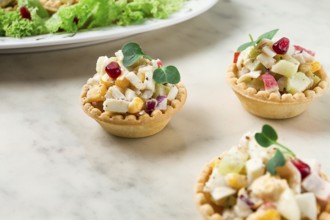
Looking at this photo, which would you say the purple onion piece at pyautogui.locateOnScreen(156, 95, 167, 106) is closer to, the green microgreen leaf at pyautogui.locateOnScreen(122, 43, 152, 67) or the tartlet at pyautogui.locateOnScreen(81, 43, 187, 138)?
the tartlet at pyautogui.locateOnScreen(81, 43, 187, 138)

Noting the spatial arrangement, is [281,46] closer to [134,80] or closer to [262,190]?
[134,80]

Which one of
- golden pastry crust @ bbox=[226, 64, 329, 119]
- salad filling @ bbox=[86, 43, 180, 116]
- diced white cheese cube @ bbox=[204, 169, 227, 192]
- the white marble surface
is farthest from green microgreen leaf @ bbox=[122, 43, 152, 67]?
diced white cheese cube @ bbox=[204, 169, 227, 192]

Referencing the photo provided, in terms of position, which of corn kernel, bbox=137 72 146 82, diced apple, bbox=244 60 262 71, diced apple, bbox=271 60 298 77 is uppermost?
corn kernel, bbox=137 72 146 82

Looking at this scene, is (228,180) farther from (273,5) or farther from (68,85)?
(273,5)

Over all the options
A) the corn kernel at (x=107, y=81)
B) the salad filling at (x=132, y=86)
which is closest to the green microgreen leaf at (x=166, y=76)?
the salad filling at (x=132, y=86)

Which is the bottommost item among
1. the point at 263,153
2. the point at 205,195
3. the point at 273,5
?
the point at 273,5

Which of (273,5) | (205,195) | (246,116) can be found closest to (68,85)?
(246,116)

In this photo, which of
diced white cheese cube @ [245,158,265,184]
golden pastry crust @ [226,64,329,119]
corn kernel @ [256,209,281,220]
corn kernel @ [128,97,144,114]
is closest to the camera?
corn kernel @ [256,209,281,220]
